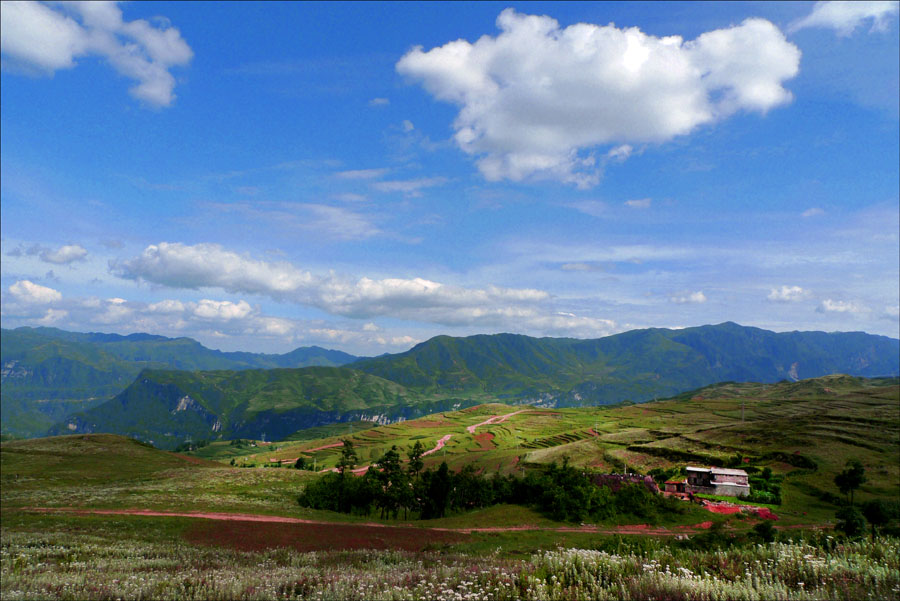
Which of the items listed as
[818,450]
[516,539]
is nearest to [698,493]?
[818,450]

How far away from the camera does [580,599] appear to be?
6.96 m

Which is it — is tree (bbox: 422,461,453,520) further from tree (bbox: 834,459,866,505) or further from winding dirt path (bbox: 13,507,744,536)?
tree (bbox: 834,459,866,505)

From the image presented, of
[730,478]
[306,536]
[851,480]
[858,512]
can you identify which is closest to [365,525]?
[306,536]

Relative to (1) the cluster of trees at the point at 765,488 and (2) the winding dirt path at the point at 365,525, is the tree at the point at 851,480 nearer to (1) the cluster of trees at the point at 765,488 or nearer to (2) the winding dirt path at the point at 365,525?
Result: (1) the cluster of trees at the point at 765,488

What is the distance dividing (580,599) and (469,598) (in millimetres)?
1982

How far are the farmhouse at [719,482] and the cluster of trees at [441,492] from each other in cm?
1624

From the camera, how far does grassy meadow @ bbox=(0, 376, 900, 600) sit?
817 cm

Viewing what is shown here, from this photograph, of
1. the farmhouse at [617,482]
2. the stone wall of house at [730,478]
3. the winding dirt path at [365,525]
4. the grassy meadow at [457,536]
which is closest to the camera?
the grassy meadow at [457,536]

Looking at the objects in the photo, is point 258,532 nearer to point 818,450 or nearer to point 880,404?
point 818,450

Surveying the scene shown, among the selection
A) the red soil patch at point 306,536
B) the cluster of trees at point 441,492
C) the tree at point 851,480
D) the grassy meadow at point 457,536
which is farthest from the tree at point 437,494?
the tree at point 851,480

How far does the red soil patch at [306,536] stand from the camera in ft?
122

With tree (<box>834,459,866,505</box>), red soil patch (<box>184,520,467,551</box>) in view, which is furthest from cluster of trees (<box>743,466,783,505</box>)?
red soil patch (<box>184,520,467,551</box>)

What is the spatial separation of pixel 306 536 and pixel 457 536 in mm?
16356

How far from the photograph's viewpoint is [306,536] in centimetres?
4291
